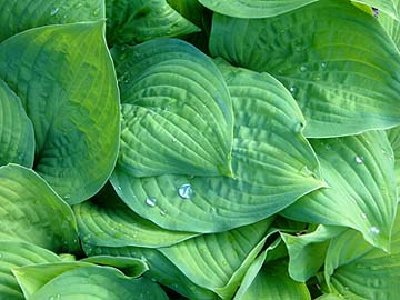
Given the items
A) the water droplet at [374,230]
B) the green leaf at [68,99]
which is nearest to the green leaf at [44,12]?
the green leaf at [68,99]

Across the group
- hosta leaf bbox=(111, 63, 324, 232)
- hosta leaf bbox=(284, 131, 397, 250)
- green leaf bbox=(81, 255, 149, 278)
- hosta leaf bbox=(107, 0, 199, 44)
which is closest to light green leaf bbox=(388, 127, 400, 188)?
hosta leaf bbox=(284, 131, 397, 250)

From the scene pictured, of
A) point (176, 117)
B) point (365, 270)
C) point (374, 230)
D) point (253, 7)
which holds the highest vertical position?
point (253, 7)

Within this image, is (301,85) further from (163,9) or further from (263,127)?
(163,9)

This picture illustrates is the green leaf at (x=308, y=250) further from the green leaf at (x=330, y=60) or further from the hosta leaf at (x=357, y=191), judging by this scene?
the green leaf at (x=330, y=60)

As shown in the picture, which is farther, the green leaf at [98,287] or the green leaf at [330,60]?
the green leaf at [330,60]

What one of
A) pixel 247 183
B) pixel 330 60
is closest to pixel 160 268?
pixel 247 183

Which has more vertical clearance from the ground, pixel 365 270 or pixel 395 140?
pixel 395 140

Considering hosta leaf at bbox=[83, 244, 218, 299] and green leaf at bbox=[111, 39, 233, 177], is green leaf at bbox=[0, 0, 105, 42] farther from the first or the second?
hosta leaf at bbox=[83, 244, 218, 299]

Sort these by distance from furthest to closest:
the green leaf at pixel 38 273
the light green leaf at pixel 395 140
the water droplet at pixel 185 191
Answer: the light green leaf at pixel 395 140 < the water droplet at pixel 185 191 < the green leaf at pixel 38 273

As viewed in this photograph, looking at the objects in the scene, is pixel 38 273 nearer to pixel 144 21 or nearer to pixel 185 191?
pixel 185 191
